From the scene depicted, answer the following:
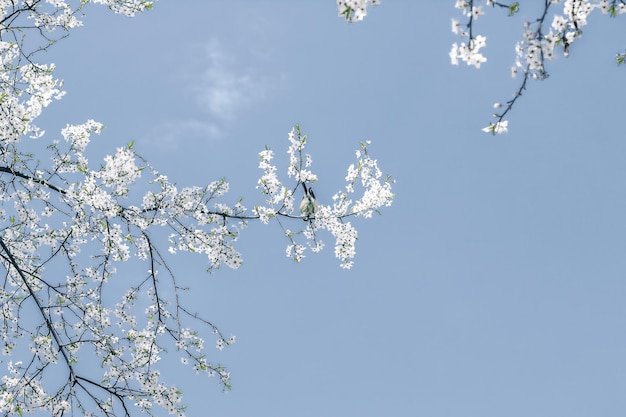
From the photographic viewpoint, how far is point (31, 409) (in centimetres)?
775

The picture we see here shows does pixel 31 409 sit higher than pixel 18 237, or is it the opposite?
pixel 18 237

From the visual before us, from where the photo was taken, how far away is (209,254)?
25.7 feet

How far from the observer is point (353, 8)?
13.8 feet

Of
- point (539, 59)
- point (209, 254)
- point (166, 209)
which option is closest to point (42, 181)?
point (166, 209)

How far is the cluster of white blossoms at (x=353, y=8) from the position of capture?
4.16 metres

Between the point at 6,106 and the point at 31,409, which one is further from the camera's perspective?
the point at 31,409

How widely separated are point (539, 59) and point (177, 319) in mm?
5469

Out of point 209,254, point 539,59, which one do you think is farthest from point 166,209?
point 539,59

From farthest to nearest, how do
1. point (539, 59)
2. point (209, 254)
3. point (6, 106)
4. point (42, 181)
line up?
point (209, 254), point (42, 181), point (6, 106), point (539, 59)

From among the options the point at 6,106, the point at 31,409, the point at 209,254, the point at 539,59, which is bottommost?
the point at 31,409

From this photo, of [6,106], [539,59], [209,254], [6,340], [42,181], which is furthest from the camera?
[6,340]

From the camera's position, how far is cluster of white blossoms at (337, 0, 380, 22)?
416cm

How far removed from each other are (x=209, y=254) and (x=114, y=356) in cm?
176

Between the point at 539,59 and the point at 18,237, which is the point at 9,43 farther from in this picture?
the point at 539,59
